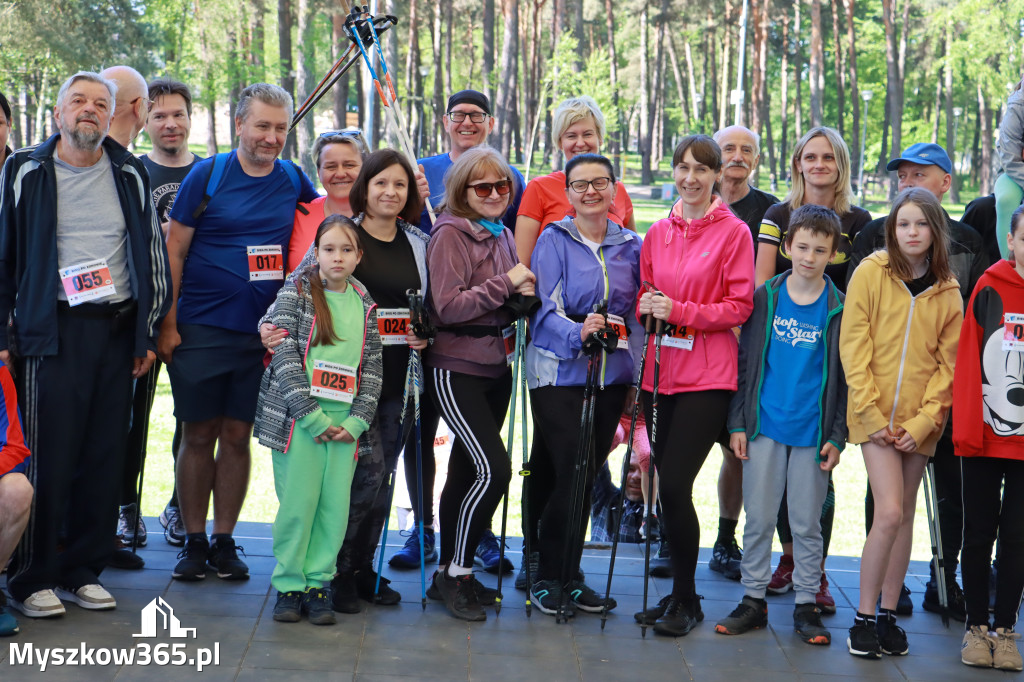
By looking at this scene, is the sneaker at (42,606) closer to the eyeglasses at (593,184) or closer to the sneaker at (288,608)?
the sneaker at (288,608)

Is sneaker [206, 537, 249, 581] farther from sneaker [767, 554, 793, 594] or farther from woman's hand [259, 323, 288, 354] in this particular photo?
sneaker [767, 554, 793, 594]

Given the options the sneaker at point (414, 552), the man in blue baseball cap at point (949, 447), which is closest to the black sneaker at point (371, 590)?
the sneaker at point (414, 552)

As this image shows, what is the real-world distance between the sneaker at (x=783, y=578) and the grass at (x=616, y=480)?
63.2 inches

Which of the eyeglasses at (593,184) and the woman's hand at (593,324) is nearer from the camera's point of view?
the woman's hand at (593,324)

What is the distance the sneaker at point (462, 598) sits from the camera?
412 centimetres

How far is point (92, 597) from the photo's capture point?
13.1ft

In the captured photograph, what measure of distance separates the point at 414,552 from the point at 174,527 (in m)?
1.20

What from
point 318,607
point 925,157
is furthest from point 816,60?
point 318,607

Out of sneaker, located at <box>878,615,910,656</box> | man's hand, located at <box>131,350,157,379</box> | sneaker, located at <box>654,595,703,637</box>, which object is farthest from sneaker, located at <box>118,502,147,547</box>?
sneaker, located at <box>878,615,910,656</box>

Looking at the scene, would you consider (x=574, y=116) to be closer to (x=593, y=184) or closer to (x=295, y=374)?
(x=593, y=184)

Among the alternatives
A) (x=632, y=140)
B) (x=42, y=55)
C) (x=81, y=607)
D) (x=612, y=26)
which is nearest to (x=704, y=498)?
(x=81, y=607)

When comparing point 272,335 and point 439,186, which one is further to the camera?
point 439,186

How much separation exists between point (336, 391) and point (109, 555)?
1.22m

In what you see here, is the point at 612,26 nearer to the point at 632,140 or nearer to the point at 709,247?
the point at 632,140
